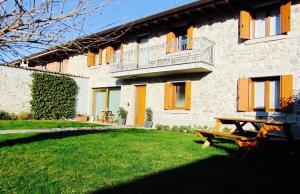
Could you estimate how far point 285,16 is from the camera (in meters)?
9.23

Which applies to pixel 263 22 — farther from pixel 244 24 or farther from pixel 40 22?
pixel 40 22

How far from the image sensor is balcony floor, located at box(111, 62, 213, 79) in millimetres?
11375

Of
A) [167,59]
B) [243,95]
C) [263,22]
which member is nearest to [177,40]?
[167,59]

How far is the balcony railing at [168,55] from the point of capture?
11773mm

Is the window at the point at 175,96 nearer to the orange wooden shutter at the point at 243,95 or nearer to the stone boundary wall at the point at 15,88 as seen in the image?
the orange wooden shutter at the point at 243,95

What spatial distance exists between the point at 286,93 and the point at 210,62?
11.5 feet

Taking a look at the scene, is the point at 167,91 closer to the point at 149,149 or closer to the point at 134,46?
the point at 134,46

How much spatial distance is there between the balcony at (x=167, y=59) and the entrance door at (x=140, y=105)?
94 cm

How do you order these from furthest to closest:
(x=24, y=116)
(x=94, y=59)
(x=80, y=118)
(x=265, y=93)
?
1. (x=94, y=59)
2. (x=80, y=118)
3. (x=24, y=116)
4. (x=265, y=93)

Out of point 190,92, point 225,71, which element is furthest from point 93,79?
point 225,71

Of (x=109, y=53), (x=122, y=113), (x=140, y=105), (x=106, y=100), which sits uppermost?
(x=109, y=53)

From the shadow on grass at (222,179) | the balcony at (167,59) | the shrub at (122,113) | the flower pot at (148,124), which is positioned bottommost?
the shadow on grass at (222,179)

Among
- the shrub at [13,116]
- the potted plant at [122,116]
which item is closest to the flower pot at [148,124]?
the potted plant at [122,116]

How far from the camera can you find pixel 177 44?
13.5 meters
